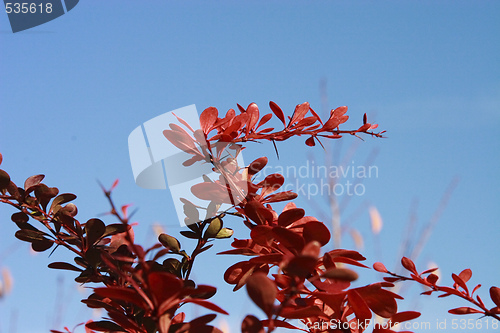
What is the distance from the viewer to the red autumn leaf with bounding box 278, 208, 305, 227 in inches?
25.3

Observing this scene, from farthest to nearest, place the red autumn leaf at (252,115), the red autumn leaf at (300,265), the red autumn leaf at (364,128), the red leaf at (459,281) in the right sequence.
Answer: the red autumn leaf at (364,128), the red autumn leaf at (252,115), the red leaf at (459,281), the red autumn leaf at (300,265)

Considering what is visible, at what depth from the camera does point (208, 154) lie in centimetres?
79

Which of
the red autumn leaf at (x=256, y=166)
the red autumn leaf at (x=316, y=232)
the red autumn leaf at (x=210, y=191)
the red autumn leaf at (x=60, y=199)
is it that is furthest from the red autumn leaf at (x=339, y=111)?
the red autumn leaf at (x=60, y=199)

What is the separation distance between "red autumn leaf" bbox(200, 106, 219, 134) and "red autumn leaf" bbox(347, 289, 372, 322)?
388 millimetres

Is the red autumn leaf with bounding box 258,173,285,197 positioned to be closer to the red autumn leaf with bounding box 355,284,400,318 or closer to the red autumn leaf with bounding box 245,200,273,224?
the red autumn leaf with bounding box 245,200,273,224

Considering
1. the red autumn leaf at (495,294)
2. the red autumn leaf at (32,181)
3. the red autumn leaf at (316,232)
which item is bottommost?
the red autumn leaf at (495,294)

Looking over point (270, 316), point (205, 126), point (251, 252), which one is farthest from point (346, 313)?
point (205, 126)

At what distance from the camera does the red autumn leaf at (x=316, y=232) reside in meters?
0.55

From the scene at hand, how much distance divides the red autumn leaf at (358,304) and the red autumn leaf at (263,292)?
0.65 feet

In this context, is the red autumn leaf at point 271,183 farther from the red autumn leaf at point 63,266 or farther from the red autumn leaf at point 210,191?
the red autumn leaf at point 63,266

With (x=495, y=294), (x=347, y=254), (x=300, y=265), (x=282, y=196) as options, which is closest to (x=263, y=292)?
(x=300, y=265)

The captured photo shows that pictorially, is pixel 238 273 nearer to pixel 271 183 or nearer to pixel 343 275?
pixel 271 183

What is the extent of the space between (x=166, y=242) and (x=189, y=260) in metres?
0.05

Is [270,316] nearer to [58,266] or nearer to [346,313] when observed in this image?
[346,313]
